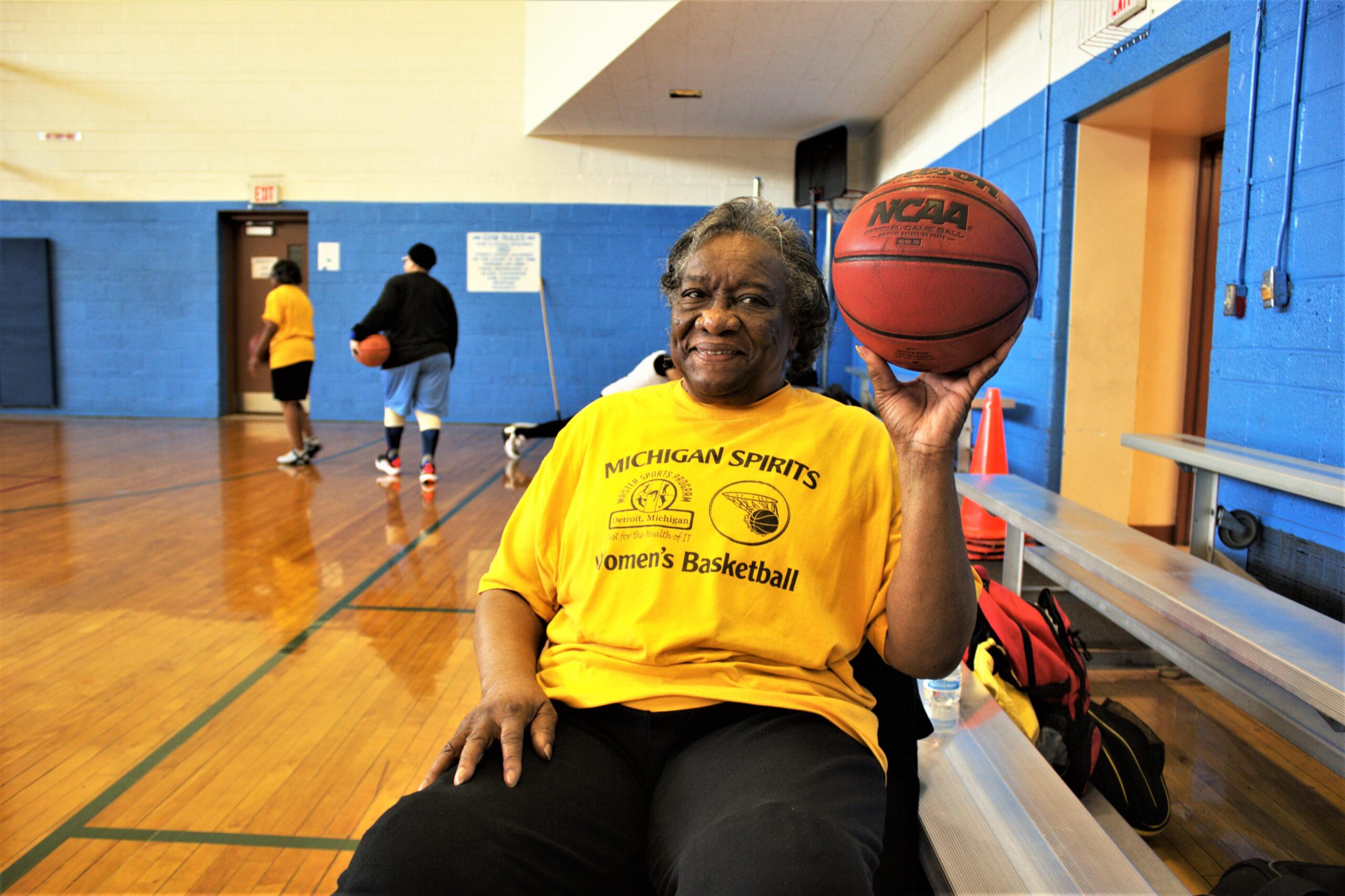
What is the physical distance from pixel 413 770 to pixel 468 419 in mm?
6787

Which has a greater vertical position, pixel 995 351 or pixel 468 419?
pixel 995 351

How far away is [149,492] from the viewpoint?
4.91 meters

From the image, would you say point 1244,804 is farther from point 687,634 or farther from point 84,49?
point 84,49

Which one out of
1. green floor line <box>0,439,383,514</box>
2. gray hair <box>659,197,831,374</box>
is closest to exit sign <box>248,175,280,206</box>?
green floor line <box>0,439,383,514</box>

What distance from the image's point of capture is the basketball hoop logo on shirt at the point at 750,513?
1072 mm

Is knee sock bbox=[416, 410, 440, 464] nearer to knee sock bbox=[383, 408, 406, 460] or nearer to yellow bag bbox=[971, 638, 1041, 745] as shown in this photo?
knee sock bbox=[383, 408, 406, 460]

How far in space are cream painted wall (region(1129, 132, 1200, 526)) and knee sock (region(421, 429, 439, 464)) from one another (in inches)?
151

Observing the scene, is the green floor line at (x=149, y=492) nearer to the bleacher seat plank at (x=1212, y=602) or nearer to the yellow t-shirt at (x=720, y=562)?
the yellow t-shirt at (x=720, y=562)

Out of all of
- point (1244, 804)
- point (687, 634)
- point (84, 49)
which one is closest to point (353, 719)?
point (687, 634)

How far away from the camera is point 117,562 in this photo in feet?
11.5

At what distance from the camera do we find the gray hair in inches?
50.0

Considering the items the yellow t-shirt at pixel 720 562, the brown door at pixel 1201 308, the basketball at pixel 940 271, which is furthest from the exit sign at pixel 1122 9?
the yellow t-shirt at pixel 720 562

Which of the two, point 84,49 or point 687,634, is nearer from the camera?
point 687,634

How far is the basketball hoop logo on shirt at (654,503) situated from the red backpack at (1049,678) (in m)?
0.91
